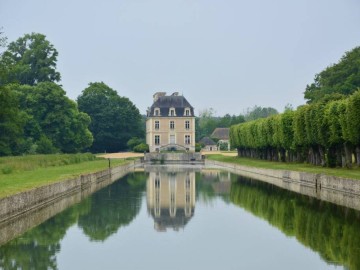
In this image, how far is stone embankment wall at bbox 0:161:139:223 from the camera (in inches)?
869

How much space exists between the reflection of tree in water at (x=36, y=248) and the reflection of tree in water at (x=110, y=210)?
1041mm

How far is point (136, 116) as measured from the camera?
363 feet

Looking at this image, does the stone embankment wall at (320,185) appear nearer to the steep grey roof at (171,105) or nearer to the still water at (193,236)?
the still water at (193,236)

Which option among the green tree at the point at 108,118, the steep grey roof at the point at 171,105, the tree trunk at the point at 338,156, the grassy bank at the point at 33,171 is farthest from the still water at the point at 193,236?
the steep grey roof at the point at 171,105

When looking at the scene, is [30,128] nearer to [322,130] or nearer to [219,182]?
[219,182]

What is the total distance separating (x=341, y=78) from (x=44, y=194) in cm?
6197

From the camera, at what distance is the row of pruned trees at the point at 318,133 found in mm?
41938

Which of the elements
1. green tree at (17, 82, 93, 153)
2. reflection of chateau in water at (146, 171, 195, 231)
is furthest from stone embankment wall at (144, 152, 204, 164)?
reflection of chateau in water at (146, 171, 195, 231)

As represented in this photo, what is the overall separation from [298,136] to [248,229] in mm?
31923

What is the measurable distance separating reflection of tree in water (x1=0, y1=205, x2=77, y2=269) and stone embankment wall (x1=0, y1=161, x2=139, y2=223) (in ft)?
3.92

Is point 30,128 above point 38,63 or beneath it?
beneath

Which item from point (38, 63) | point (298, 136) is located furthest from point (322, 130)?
point (38, 63)

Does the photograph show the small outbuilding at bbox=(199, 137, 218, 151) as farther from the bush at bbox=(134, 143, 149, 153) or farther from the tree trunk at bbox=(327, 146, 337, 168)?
the tree trunk at bbox=(327, 146, 337, 168)

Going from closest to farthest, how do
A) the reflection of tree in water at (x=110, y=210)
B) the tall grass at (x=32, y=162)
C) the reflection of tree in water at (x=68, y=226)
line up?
the reflection of tree in water at (x=68, y=226) → the reflection of tree in water at (x=110, y=210) → the tall grass at (x=32, y=162)
